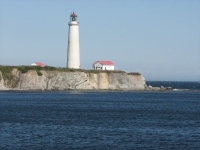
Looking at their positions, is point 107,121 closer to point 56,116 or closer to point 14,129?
point 56,116

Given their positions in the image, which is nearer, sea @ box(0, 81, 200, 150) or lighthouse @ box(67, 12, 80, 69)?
sea @ box(0, 81, 200, 150)

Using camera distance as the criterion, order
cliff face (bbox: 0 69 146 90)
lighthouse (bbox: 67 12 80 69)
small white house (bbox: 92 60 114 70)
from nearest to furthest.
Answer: cliff face (bbox: 0 69 146 90) → lighthouse (bbox: 67 12 80 69) → small white house (bbox: 92 60 114 70)

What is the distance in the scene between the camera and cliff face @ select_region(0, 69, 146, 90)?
86688mm

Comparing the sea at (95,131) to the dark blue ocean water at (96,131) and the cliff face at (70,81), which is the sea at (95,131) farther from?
the cliff face at (70,81)

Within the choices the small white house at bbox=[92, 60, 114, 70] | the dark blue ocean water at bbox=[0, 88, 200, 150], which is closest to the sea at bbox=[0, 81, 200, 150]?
the dark blue ocean water at bbox=[0, 88, 200, 150]

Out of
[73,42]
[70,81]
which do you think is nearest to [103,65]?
[70,81]

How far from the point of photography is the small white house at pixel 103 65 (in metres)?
106

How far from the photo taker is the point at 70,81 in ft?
302

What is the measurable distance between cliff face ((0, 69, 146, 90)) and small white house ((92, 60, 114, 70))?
656 cm

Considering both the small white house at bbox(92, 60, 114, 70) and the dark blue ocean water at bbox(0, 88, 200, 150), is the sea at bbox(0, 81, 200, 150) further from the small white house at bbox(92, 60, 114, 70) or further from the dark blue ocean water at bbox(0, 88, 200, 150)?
the small white house at bbox(92, 60, 114, 70)

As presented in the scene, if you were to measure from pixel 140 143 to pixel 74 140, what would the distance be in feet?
12.3

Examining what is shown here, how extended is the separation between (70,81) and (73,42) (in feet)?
22.3

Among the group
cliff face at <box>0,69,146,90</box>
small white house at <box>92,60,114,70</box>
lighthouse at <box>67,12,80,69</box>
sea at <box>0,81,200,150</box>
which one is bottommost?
sea at <box>0,81,200,150</box>

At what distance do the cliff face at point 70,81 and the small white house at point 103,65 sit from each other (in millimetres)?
6565
